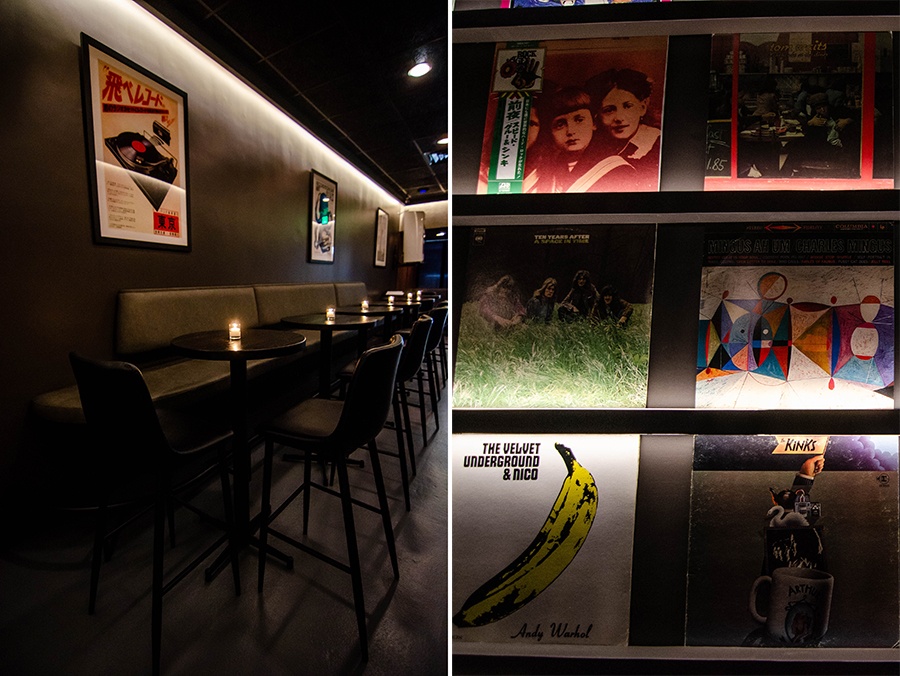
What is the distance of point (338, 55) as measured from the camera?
11.1 ft

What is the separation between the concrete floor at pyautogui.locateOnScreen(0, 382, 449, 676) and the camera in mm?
1301

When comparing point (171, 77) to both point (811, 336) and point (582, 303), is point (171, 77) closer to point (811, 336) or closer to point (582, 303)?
point (582, 303)

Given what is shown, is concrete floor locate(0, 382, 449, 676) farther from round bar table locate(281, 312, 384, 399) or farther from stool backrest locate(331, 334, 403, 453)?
round bar table locate(281, 312, 384, 399)

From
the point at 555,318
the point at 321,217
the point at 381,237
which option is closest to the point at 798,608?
the point at 555,318

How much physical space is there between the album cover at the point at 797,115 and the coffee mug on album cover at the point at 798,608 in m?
1.00

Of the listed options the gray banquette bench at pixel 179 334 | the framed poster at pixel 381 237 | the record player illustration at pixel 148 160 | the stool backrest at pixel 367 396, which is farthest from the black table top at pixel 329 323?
the framed poster at pixel 381 237

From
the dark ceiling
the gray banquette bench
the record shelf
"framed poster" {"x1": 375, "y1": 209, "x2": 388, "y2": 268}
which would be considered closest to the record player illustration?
the gray banquette bench

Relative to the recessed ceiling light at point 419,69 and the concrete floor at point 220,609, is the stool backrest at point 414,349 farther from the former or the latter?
the recessed ceiling light at point 419,69

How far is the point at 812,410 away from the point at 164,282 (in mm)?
3822

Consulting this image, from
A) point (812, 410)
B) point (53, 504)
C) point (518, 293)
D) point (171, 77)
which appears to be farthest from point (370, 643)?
point (171, 77)

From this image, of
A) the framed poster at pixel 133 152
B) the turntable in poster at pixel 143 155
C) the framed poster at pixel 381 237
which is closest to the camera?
the framed poster at pixel 133 152

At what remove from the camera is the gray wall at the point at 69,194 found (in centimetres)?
200

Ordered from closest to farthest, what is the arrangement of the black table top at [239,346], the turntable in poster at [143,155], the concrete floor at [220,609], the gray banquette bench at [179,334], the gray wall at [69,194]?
the concrete floor at [220,609]
the black table top at [239,346]
the gray wall at [69,194]
the gray banquette bench at [179,334]
the turntable in poster at [143,155]

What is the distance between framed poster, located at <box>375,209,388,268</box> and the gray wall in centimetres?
382
